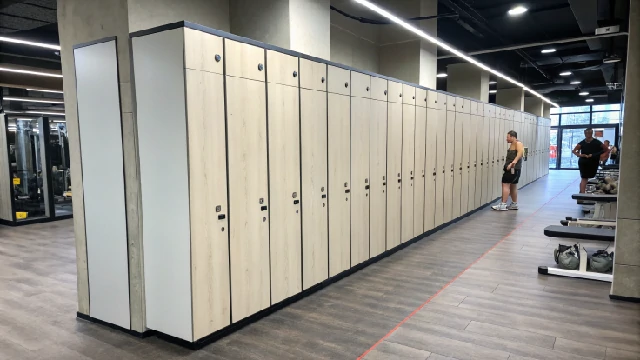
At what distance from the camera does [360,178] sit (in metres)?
4.80

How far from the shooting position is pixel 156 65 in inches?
116

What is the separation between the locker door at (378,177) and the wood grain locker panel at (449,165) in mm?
2296

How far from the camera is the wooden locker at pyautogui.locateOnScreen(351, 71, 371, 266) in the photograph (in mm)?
4652

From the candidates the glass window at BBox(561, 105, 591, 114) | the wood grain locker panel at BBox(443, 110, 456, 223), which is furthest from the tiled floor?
the glass window at BBox(561, 105, 591, 114)

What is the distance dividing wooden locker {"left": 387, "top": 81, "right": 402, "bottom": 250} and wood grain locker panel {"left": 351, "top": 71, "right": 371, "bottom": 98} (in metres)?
0.58

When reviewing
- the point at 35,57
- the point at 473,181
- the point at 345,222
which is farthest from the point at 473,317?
the point at 35,57

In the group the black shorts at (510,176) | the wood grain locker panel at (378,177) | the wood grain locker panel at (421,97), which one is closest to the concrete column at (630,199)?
the wood grain locker panel at (378,177)

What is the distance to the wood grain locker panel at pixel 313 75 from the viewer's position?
388 centimetres

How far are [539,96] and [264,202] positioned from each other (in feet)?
51.3

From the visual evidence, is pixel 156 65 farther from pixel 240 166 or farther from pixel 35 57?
A: pixel 35 57

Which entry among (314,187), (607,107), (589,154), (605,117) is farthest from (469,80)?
(607,107)

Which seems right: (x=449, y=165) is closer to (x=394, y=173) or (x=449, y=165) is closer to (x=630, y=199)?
(x=394, y=173)

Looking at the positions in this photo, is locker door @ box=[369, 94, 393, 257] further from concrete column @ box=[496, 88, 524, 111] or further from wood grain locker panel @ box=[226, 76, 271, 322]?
concrete column @ box=[496, 88, 524, 111]

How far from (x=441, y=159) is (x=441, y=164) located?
3.4 inches
